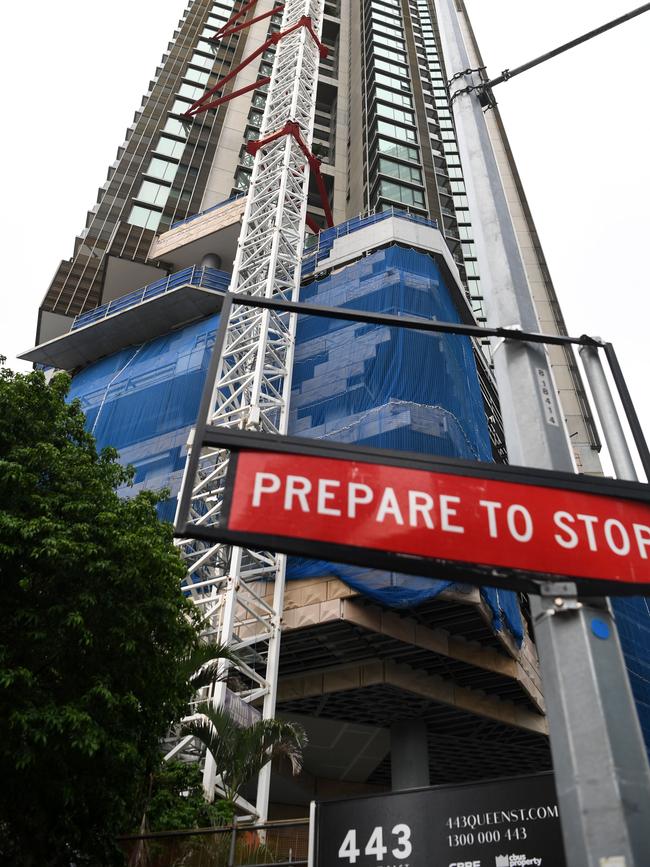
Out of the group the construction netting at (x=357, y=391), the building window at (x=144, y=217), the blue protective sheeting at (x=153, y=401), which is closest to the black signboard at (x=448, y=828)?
the construction netting at (x=357, y=391)

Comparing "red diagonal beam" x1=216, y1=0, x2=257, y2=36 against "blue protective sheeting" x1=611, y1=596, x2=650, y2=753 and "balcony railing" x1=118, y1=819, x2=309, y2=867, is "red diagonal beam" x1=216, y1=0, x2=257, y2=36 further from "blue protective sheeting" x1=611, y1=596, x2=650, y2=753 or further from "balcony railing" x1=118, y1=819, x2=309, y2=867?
"balcony railing" x1=118, y1=819, x2=309, y2=867

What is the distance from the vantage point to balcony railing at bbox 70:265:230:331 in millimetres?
35094

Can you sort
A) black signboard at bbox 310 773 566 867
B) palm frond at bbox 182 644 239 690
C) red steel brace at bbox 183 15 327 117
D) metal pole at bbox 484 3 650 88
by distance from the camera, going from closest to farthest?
metal pole at bbox 484 3 650 88, black signboard at bbox 310 773 566 867, palm frond at bbox 182 644 239 690, red steel brace at bbox 183 15 327 117

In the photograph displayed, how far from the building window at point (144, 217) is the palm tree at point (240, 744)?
119 feet

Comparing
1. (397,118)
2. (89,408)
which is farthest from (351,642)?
(397,118)

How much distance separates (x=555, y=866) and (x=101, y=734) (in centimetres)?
563

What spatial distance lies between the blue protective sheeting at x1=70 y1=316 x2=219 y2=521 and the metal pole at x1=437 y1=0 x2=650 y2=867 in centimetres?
2188

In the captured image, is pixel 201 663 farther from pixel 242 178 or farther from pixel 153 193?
pixel 242 178

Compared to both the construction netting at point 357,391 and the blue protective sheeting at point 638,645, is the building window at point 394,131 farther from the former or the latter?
the blue protective sheeting at point 638,645

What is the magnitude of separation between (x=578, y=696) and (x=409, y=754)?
22594mm

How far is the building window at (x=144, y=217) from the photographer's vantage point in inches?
1738

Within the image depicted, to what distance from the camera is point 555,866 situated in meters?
7.88

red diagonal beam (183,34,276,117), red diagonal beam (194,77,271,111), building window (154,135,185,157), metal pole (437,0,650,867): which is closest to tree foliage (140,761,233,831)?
metal pole (437,0,650,867)

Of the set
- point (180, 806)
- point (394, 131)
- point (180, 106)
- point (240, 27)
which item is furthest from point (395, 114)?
point (180, 806)
